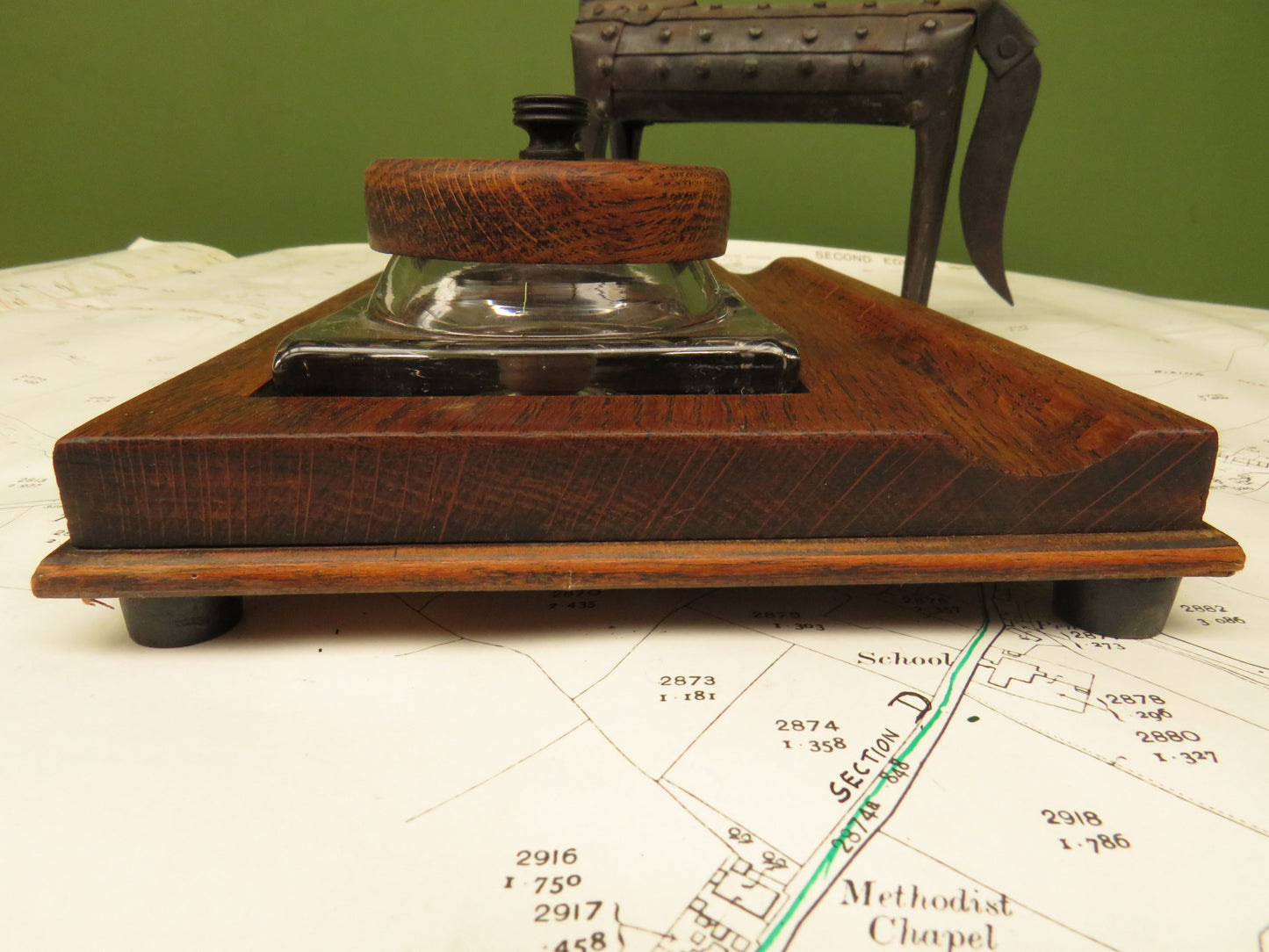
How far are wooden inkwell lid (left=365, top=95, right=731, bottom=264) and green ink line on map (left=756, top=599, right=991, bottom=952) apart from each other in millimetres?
418

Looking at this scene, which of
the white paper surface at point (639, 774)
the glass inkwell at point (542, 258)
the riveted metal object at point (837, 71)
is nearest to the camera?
the white paper surface at point (639, 774)

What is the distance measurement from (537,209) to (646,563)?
0.32m

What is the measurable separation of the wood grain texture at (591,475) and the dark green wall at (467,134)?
238 centimetres

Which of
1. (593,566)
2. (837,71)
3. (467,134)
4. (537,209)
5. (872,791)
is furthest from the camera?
(467,134)

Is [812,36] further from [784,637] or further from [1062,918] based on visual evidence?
[1062,918]

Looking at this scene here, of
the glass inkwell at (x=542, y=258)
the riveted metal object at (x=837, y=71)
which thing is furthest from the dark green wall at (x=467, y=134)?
the glass inkwell at (x=542, y=258)

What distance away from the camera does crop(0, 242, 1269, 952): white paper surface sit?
519 millimetres

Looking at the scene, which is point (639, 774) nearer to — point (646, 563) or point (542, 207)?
point (646, 563)

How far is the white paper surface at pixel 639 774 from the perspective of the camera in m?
0.52

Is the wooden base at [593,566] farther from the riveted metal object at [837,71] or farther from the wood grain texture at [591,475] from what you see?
the riveted metal object at [837,71]

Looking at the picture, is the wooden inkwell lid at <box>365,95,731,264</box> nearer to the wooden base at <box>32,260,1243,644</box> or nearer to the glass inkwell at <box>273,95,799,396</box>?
the glass inkwell at <box>273,95,799,396</box>

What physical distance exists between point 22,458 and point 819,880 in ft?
3.52

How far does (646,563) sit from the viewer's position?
2.36 feet

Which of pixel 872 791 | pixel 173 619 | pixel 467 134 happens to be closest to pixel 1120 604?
pixel 872 791
